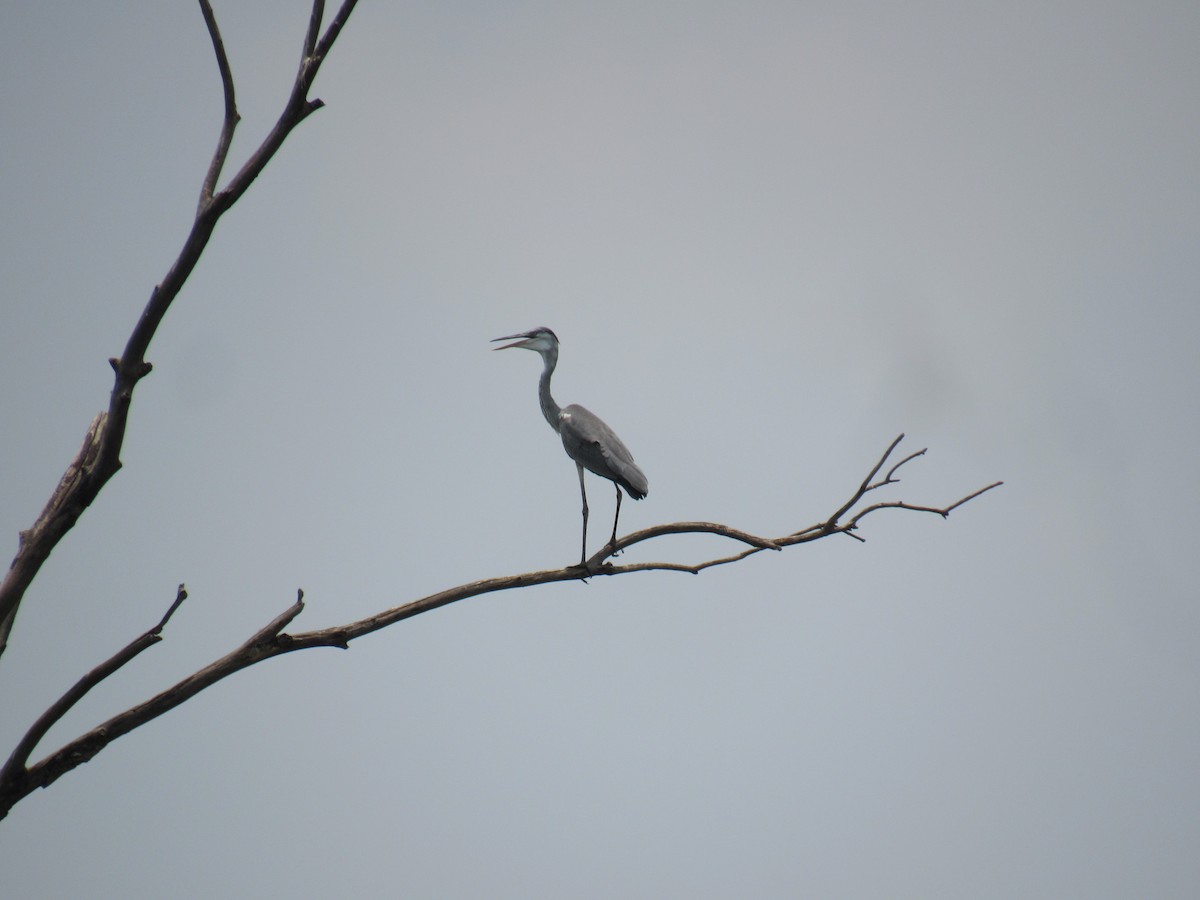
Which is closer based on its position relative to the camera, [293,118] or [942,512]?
[293,118]

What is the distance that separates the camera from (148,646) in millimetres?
4906

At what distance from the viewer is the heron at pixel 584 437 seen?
9492 millimetres

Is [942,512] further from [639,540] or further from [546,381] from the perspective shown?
[546,381]

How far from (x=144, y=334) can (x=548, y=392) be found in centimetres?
616

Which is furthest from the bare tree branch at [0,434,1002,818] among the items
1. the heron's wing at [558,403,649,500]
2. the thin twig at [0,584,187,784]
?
the heron's wing at [558,403,649,500]

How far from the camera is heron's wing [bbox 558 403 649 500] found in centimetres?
948

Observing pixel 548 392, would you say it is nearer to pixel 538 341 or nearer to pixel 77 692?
pixel 538 341

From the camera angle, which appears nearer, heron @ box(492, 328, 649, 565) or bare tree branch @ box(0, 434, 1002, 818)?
bare tree branch @ box(0, 434, 1002, 818)

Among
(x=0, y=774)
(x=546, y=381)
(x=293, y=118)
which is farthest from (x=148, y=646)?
(x=546, y=381)

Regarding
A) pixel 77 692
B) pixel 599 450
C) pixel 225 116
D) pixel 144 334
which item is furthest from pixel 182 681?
pixel 599 450

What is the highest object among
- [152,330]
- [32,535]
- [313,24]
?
[313,24]

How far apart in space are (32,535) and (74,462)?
0.37 m

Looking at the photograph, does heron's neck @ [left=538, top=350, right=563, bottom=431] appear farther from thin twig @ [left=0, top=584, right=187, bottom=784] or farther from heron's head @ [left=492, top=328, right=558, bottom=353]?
thin twig @ [left=0, top=584, right=187, bottom=784]

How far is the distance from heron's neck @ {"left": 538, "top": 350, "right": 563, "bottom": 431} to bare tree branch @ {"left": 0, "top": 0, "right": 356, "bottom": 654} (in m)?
5.63
